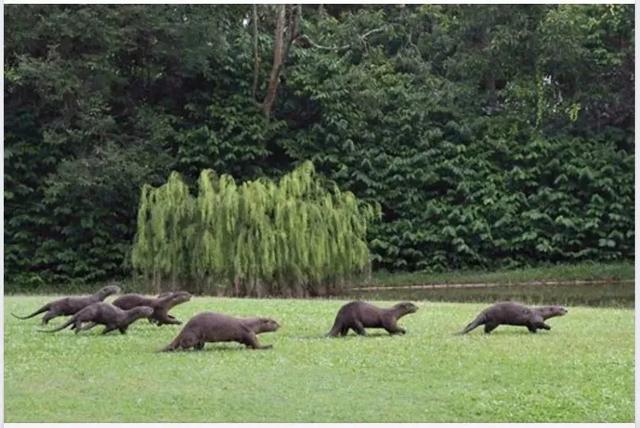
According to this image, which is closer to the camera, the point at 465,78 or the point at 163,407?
the point at 163,407

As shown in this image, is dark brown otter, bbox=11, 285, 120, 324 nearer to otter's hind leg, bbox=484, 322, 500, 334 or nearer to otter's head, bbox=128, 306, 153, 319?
otter's head, bbox=128, 306, 153, 319

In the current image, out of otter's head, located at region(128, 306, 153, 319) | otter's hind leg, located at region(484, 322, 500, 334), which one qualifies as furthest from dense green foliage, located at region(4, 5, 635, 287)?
otter's hind leg, located at region(484, 322, 500, 334)

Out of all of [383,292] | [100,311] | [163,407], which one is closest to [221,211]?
[383,292]

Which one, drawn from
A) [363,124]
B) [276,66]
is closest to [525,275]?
[363,124]

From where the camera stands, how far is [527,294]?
15.4 metres

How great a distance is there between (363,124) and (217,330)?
13.4m

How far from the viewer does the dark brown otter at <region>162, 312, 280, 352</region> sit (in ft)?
22.5

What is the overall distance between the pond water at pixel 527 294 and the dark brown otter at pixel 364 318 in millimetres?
4890

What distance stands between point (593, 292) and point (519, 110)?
574cm

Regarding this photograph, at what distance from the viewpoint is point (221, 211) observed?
14.2 meters

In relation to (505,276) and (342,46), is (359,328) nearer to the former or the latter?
(505,276)

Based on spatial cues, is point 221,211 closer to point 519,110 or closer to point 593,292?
point 593,292

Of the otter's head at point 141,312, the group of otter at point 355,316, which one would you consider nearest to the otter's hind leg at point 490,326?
the group of otter at point 355,316

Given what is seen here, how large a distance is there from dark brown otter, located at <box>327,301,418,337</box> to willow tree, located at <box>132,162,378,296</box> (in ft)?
→ 20.3
